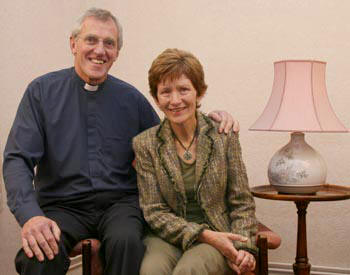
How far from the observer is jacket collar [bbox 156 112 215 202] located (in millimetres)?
2176

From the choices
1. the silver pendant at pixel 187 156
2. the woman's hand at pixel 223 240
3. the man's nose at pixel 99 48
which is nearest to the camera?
the woman's hand at pixel 223 240

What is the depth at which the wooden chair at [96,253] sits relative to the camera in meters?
2.00

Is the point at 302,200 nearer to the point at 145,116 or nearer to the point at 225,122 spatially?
the point at 225,122

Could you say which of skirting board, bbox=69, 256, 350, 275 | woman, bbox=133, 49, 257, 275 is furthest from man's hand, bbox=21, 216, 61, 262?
skirting board, bbox=69, 256, 350, 275

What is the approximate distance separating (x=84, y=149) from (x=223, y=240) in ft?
2.60

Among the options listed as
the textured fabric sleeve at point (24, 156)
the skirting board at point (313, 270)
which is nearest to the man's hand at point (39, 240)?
the textured fabric sleeve at point (24, 156)

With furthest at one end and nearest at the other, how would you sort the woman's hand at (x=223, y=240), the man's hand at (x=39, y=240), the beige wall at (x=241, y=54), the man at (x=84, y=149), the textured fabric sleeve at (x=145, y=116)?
1. the beige wall at (x=241, y=54)
2. the textured fabric sleeve at (x=145, y=116)
3. the man at (x=84, y=149)
4. the woman's hand at (x=223, y=240)
5. the man's hand at (x=39, y=240)

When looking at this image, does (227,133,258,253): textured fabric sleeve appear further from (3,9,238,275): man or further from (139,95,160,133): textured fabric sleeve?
(139,95,160,133): textured fabric sleeve

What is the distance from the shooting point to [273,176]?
255 centimetres

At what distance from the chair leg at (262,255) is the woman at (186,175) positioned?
35 mm

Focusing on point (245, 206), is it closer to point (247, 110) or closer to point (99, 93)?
point (99, 93)

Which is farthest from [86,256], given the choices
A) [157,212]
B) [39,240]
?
[157,212]

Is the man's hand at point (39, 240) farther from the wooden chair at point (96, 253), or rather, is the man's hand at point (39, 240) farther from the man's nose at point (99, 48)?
the man's nose at point (99, 48)

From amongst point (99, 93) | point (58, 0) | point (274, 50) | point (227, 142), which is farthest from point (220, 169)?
point (58, 0)
